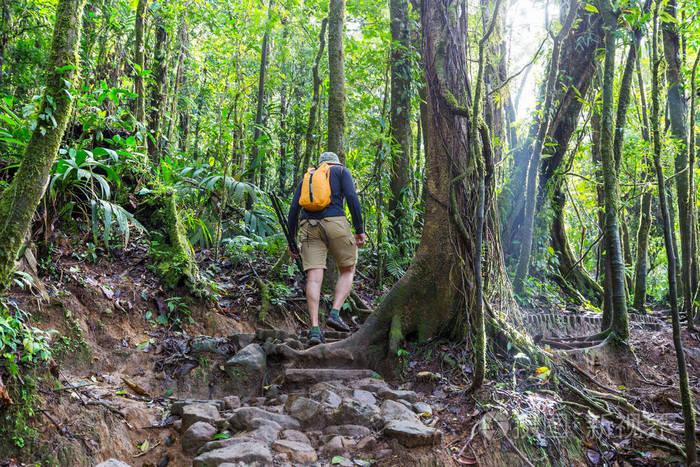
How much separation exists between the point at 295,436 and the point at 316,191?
2.90 m

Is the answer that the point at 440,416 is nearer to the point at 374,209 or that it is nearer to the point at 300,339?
the point at 300,339

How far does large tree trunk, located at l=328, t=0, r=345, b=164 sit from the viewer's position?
6992mm

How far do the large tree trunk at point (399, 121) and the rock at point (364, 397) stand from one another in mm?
5197

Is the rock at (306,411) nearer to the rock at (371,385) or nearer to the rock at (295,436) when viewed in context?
the rock at (295,436)

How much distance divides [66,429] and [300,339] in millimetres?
2540

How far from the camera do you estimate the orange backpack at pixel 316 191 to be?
590 cm

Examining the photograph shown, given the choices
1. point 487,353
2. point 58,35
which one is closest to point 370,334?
point 487,353

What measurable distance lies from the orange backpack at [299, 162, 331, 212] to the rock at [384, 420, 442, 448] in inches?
111

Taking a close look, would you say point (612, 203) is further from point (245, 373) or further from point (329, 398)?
point (245, 373)

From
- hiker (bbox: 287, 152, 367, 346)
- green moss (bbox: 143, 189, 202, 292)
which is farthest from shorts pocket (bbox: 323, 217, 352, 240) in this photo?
green moss (bbox: 143, 189, 202, 292)

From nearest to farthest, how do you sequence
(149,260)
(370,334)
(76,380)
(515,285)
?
(76,380), (370,334), (149,260), (515,285)

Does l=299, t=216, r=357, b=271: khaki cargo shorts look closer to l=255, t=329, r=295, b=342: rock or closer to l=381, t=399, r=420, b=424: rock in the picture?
l=255, t=329, r=295, b=342: rock

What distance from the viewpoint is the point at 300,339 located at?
18.8ft

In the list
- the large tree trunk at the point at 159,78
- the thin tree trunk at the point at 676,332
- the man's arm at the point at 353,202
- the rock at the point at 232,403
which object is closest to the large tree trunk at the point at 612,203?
the thin tree trunk at the point at 676,332
